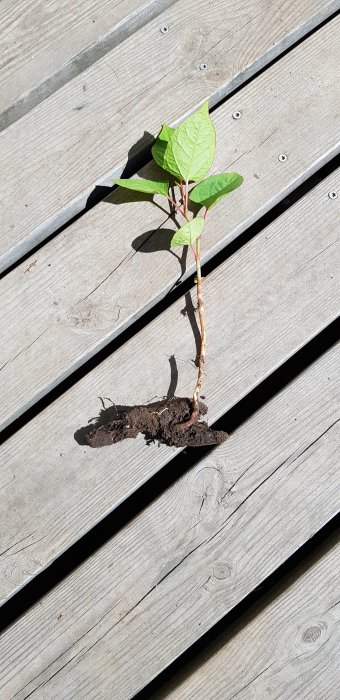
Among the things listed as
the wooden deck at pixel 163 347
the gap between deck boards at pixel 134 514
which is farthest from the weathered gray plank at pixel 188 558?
the gap between deck boards at pixel 134 514

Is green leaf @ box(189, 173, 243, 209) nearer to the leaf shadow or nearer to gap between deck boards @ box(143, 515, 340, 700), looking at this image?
the leaf shadow

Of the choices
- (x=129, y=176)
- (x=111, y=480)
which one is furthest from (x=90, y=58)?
(x=111, y=480)

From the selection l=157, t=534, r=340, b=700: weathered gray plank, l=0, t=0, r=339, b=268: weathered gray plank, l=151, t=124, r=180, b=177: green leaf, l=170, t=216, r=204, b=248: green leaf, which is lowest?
l=157, t=534, r=340, b=700: weathered gray plank

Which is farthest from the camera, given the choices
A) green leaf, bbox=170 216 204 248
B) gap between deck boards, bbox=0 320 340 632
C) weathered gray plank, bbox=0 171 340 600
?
gap between deck boards, bbox=0 320 340 632

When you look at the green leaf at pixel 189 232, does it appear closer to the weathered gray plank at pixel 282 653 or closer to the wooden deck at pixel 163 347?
the wooden deck at pixel 163 347

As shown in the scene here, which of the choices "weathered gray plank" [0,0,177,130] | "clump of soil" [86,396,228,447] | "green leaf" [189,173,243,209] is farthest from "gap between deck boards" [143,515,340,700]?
"weathered gray plank" [0,0,177,130]

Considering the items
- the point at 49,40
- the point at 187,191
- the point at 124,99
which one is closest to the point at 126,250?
the point at 187,191

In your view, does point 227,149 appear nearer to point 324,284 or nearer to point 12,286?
point 324,284

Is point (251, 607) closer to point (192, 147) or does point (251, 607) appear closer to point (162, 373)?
point (162, 373)
